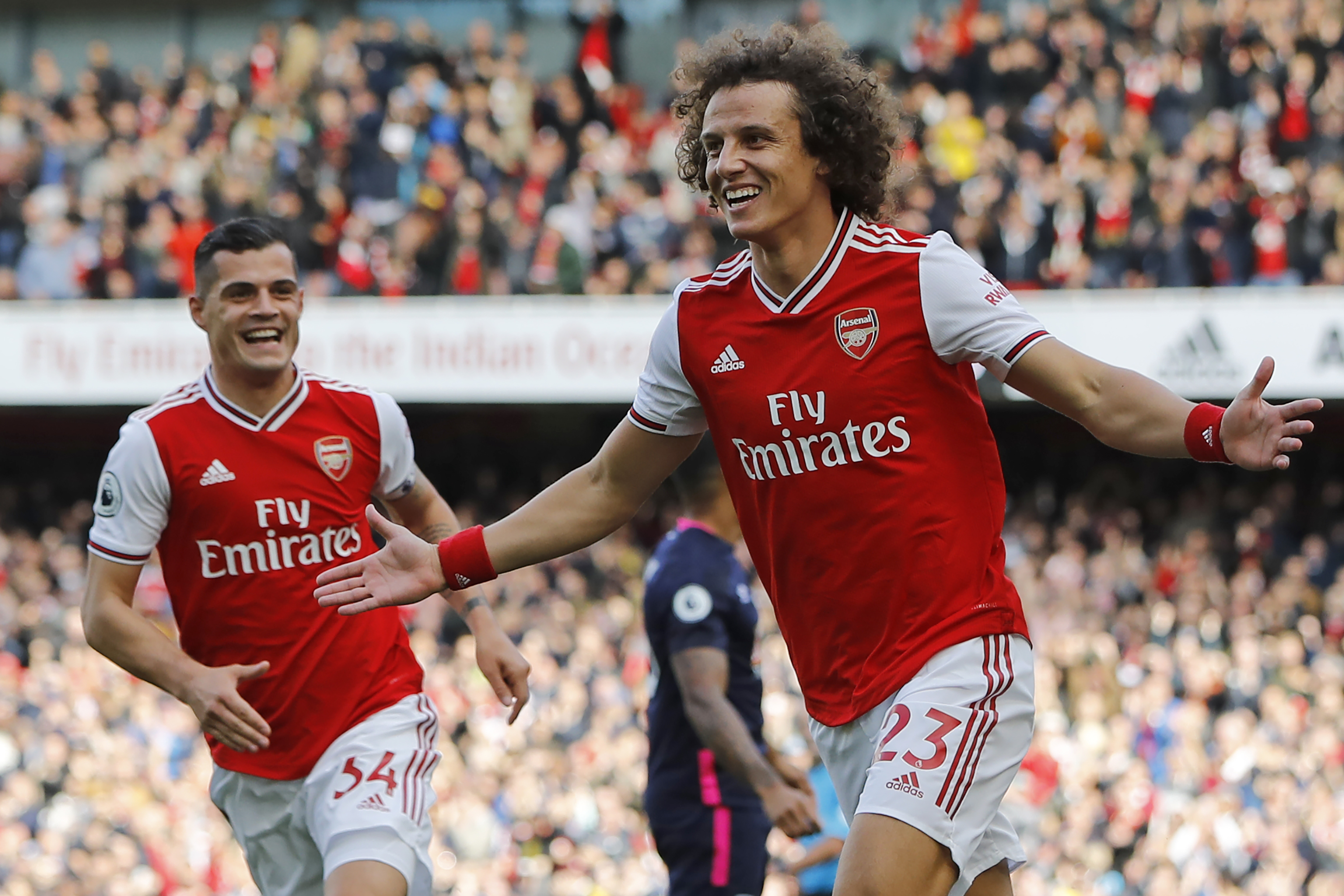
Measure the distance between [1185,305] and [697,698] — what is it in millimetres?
11589

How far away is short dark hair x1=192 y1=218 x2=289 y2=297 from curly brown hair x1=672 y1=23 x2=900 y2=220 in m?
1.69

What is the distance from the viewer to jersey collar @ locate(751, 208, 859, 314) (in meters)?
4.27

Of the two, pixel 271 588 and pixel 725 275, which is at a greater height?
pixel 725 275

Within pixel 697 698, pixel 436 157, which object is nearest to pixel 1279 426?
pixel 697 698

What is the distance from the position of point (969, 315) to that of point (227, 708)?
250 centimetres

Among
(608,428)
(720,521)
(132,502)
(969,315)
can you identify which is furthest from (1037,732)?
(969,315)

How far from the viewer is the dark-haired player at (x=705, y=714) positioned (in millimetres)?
Answer: 6086

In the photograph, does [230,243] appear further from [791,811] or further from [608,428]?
[608,428]

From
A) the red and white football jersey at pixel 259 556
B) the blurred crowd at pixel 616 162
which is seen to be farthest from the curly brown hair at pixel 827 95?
the blurred crowd at pixel 616 162

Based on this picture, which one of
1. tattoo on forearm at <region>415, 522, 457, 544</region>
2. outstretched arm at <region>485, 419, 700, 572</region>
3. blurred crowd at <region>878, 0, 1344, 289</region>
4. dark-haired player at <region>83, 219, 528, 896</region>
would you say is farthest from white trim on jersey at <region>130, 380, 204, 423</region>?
blurred crowd at <region>878, 0, 1344, 289</region>

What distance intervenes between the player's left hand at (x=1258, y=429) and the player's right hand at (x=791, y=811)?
236cm

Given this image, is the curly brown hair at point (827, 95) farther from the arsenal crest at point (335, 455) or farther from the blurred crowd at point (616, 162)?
the blurred crowd at point (616, 162)

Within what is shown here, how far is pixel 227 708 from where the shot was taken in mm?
4996

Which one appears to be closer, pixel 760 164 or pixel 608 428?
pixel 760 164
